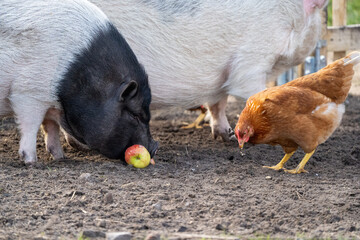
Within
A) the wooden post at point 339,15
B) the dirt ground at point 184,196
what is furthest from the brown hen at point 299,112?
the wooden post at point 339,15

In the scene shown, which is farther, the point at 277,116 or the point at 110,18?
the point at 110,18

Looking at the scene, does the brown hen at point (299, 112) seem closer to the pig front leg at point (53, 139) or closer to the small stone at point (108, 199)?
the small stone at point (108, 199)

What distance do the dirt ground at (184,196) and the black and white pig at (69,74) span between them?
0.30 m

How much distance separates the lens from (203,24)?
4.95m

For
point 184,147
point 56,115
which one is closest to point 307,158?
point 184,147

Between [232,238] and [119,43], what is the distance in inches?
79.3

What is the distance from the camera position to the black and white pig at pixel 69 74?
3.97 metres

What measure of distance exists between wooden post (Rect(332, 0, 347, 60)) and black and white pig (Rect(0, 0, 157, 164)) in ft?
16.1

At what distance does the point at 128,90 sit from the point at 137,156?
51cm

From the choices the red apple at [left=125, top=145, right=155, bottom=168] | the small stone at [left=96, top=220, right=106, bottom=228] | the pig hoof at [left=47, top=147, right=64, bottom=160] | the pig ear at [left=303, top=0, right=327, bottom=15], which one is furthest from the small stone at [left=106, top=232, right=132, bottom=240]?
the pig ear at [left=303, top=0, right=327, bottom=15]

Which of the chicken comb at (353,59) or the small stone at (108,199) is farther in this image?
the chicken comb at (353,59)

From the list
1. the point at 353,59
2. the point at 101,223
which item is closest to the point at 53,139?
the point at 101,223

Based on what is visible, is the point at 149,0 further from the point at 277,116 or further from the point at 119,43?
the point at 277,116

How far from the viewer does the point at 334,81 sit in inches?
171
